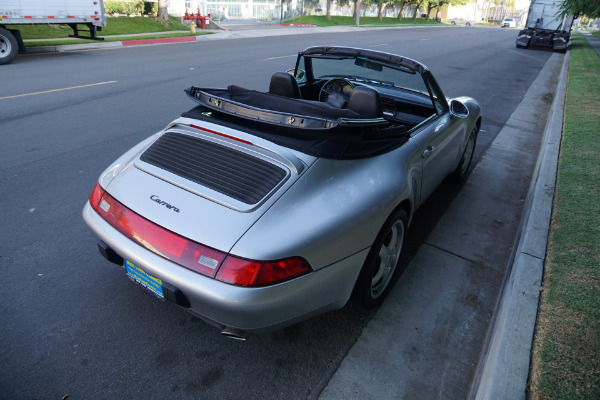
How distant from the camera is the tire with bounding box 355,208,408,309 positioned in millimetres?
2658

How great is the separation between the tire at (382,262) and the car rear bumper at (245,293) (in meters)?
0.27

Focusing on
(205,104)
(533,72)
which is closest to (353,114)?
(205,104)

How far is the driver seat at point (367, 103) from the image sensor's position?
9.82ft

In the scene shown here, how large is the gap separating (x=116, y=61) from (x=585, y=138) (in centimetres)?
1191

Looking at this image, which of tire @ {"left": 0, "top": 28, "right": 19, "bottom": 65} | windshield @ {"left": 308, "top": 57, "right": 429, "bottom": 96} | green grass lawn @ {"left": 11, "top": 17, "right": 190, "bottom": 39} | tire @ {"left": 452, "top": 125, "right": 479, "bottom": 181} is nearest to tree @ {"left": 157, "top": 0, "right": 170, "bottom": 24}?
green grass lawn @ {"left": 11, "top": 17, "right": 190, "bottom": 39}

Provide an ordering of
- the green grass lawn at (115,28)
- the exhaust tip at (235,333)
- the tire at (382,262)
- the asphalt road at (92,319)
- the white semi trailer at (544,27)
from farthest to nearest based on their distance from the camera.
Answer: the white semi trailer at (544,27) → the green grass lawn at (115,28) → the tire at (382,262) → the asphalt road at (92,319) → the exhaust tip at (235,333)

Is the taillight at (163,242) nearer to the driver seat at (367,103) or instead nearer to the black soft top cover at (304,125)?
the black soft top cover at (304,125)

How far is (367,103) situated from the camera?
300 cm

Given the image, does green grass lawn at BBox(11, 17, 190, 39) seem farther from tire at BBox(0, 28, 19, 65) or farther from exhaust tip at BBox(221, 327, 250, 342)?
exhaust tip at BBox(221, 327, 250, 342)

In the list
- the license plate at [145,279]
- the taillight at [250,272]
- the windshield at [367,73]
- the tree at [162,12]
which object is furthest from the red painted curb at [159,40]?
the taillight at [250,272]

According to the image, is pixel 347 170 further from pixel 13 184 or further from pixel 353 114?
pixel 13 184

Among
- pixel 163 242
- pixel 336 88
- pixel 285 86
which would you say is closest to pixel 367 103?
pixel 285 86

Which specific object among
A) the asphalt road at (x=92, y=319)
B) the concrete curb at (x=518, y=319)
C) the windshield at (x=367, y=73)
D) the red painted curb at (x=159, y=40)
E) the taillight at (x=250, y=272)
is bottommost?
the asphalt road at (x=92, y=319)

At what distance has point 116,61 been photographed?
41.4ft
